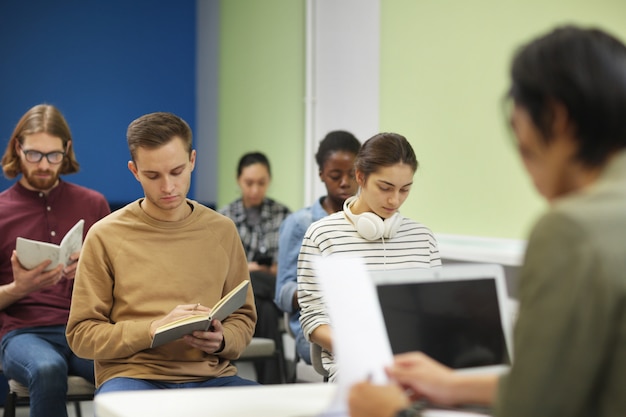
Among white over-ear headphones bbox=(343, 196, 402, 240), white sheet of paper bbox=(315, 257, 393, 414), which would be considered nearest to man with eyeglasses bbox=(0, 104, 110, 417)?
white over-ear headphones bbox=(343, 196, 402, 240)

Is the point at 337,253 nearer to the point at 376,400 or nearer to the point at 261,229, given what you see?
the point at 376,400

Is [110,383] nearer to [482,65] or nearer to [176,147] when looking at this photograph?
[176,147]

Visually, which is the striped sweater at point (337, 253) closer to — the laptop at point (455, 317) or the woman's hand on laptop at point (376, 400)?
the laptop at point (455, 317)

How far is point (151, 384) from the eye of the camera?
2.33m

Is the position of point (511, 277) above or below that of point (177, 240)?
below

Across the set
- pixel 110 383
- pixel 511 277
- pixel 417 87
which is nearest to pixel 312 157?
pixel 417 87

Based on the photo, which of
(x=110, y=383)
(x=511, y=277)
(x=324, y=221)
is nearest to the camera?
(x=110, y=383)

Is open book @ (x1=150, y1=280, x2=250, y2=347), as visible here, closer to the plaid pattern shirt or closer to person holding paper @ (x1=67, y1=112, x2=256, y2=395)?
person holding paper @ (x1=67, y1=112, x2=256, y2=395)

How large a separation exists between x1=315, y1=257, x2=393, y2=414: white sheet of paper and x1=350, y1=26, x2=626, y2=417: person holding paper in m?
0.31

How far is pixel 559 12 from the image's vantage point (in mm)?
3443

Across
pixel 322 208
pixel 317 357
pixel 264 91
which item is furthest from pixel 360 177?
pixel 264 91

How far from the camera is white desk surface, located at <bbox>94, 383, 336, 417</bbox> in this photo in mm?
1564

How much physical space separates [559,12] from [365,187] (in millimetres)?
1407

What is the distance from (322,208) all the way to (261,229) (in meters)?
1.50
